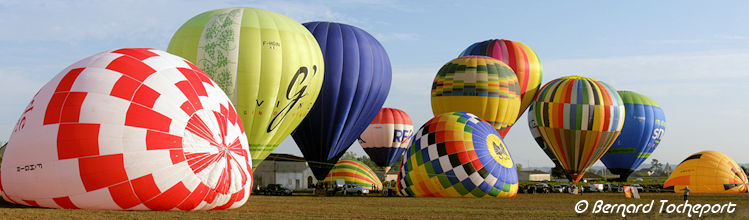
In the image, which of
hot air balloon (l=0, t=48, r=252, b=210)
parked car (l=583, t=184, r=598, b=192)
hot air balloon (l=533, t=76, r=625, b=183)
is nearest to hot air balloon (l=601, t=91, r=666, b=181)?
parked car (l=583, t=184, r=598, b=192)

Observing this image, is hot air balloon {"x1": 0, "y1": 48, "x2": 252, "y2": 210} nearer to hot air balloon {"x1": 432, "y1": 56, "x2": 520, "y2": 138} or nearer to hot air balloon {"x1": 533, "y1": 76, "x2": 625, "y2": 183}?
hot air balloon {"x1": 432, "y1": 56, "x2": 520, "y2": 138}

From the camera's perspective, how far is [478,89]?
38.6 meters

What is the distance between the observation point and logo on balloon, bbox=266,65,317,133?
25.7 metres

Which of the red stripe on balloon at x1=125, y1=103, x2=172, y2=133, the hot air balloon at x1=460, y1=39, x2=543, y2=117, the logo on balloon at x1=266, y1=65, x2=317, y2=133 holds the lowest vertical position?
the red stripe on balloon at x1=125, y1=103, x2=172, y2=133

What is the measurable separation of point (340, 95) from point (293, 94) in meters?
6.72

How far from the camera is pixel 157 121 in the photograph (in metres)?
15.9

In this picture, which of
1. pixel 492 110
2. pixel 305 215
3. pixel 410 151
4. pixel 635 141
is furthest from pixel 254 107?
pixel 635 141

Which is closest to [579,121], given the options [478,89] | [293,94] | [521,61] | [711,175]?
[478,89]

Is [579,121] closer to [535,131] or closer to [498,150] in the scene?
[535,131]

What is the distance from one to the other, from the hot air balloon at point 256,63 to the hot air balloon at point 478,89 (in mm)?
13493

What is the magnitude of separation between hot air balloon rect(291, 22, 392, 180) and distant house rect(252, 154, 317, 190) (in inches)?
533

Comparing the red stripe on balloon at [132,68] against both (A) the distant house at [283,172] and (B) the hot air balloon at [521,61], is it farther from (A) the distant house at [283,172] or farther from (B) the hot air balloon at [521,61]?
(B) the hot air balloon at [521,61]

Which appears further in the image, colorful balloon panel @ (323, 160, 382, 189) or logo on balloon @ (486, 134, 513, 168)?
colorful balloon panel @ (323, 160, 382, 189)

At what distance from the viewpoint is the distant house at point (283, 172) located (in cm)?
4841
